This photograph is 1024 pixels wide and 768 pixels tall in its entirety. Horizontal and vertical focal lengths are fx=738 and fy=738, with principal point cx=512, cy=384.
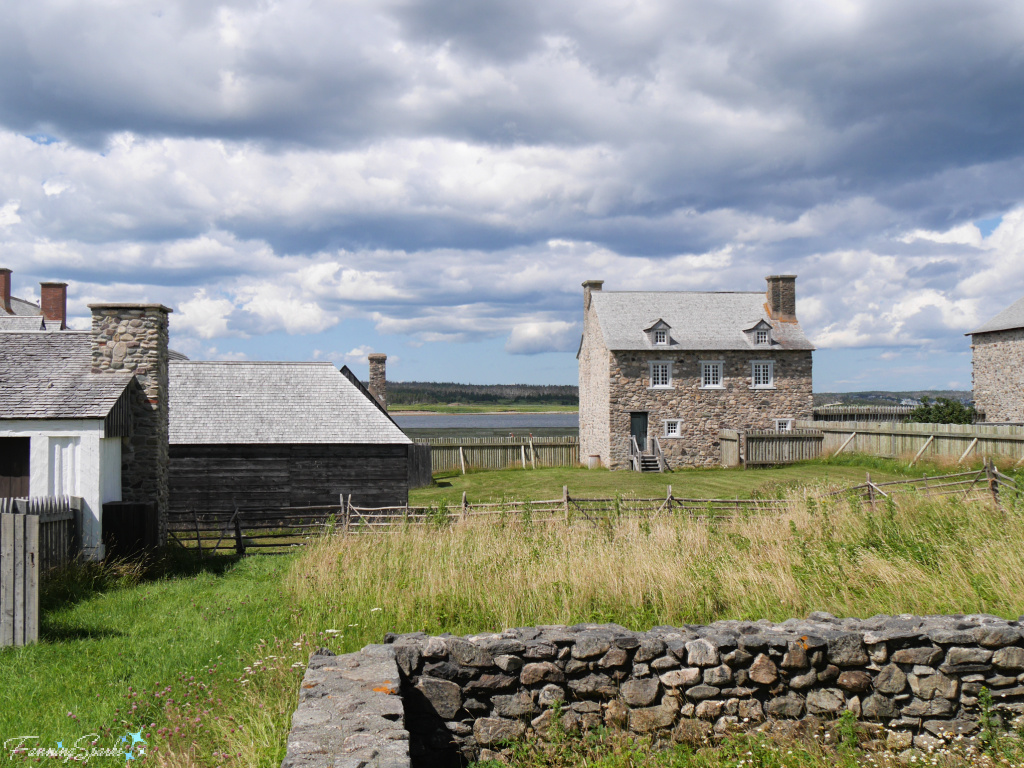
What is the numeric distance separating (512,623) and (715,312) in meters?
33.0

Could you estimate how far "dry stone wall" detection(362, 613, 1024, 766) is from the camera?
6.52 m

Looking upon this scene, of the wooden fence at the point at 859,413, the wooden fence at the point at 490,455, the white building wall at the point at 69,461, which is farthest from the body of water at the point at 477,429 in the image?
the white building wall at the point at 69,461

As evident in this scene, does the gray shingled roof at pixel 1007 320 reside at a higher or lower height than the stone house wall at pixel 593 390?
higher

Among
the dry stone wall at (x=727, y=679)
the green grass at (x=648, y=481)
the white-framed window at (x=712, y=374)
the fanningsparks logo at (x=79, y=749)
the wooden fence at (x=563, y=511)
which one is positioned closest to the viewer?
the fanningsparks logo at (x=79, y=749)

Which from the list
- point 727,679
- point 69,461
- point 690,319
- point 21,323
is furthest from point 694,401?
point 727,679

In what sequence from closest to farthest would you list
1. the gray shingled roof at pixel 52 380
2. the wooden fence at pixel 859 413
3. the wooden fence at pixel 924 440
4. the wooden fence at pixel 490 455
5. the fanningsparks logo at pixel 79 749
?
the fanningsparks logo at pixel 79 749 < the gray shingled roof at pixel 52 380 < the wooden fence at pixel 924 440 < the wooden fence at pixel 490 455 < the wooden fence at pixel 859 413

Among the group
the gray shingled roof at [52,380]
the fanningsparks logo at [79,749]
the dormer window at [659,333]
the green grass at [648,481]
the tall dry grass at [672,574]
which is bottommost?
the green grass at [648,481]

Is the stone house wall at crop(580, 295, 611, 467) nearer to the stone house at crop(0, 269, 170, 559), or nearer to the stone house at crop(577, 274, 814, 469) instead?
the stone house at crop(577, 274, 814, 469)

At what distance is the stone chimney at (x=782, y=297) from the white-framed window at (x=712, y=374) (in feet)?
15.5

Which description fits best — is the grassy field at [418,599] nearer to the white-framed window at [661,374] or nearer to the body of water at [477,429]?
the white-framed window at [661,374]

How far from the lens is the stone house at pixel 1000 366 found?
1486 inches

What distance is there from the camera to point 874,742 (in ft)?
21.4

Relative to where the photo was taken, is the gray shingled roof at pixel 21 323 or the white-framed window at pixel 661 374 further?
the white-framed window at pixel 661 374

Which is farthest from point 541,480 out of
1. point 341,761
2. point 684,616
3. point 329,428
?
point 341,761
